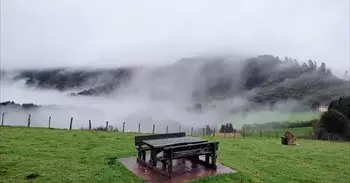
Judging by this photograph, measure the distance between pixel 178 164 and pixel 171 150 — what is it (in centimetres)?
263

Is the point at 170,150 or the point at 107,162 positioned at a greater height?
the point at 170,150

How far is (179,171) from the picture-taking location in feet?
57.1

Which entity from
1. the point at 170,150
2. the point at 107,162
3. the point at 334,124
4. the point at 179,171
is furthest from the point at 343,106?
the point at 170,150

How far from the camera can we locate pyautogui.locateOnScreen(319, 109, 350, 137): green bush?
2862 inches

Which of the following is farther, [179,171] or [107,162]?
[107,162]

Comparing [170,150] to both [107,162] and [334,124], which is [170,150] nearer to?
[107,162]

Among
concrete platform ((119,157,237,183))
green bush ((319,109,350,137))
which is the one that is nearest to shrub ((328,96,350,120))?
green bush ((319,109,350,137))

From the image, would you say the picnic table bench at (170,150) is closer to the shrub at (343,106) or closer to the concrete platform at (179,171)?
the concrete platform at (179,171)

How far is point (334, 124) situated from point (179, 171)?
6506 cm

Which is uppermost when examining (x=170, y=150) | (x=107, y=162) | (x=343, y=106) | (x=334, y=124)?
(x=343, y=106)

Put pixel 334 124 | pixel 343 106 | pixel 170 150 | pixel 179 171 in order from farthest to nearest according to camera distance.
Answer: pixel 343 106, pixel 334 124, pixel 179 171, pixel 170 150

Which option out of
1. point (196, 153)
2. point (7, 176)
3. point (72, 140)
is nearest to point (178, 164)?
point (196, 153)

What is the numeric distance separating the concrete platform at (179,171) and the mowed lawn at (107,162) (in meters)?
0.51

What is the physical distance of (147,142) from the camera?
1792 cm
